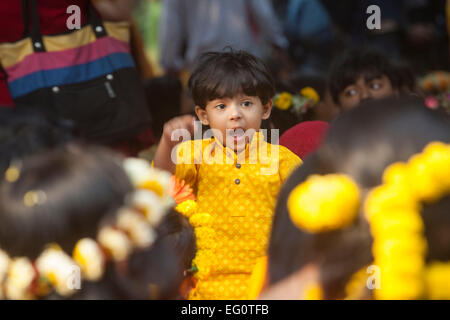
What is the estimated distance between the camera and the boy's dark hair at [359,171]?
4.39ft

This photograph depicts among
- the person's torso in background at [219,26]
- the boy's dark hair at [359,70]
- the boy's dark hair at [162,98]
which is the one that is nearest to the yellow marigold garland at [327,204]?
the boy's dark hair at [359,70]

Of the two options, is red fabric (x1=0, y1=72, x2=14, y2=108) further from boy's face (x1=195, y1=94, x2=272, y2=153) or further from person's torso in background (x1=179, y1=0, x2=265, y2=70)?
person's torso in background (x1=179, y1=0, x2=265, y2=70)

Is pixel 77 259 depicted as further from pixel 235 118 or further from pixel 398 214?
pixel 235 118

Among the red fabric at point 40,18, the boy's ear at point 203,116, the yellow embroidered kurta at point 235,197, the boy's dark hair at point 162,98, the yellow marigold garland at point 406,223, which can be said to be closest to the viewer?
the yellow marigold garland at point 406,223

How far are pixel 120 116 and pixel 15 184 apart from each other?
187 centimetres

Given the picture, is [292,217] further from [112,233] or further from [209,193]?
[209,193]

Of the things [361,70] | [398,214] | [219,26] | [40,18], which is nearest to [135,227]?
[398,214]

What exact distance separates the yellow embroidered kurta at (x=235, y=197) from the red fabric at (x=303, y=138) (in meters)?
0.19

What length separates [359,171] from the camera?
53.4 inches

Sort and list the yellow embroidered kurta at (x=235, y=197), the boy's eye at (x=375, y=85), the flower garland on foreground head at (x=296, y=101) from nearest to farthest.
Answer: the yellow embroidered kurta at (x=235, y=197) < the flower garland on foreground head at (x=296, y=101) < the boy's eye at (x=375, y=85)

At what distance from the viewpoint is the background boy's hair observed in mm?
3928

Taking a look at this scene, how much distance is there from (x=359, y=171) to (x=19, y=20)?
2.29 m

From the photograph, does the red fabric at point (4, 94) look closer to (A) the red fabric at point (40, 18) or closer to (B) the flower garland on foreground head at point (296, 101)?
(A) the red fabric at point (40, 18)

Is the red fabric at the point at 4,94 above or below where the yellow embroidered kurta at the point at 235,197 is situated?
above
